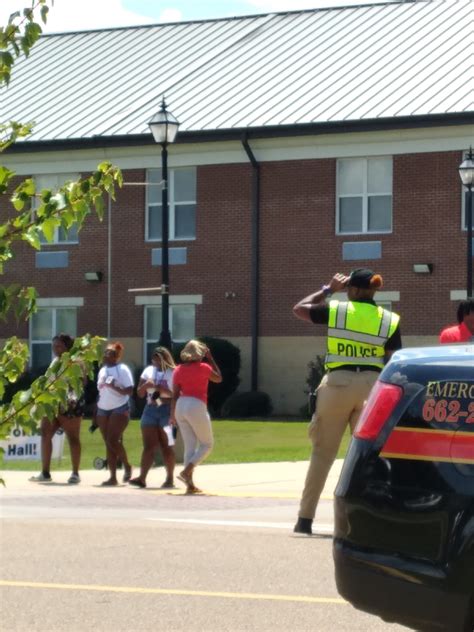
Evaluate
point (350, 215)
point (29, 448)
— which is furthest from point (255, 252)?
point (29, 448)

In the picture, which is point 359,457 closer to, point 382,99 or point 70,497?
point 70,497

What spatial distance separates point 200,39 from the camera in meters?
41.7

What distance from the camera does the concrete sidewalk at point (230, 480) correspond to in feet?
56.4

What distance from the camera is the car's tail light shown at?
20.0 ft

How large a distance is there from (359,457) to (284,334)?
93.4 ft

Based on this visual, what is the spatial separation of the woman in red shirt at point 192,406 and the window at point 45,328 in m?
20.9

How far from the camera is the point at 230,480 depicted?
1859cm

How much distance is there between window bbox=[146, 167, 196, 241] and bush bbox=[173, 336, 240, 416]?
9.45ft

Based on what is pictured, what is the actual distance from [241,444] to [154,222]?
11429 mm

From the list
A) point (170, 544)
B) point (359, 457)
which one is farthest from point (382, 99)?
point (359, 457)

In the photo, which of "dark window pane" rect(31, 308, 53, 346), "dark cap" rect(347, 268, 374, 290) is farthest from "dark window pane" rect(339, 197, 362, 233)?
"dark cap" rect(347, 268, 374, 290)

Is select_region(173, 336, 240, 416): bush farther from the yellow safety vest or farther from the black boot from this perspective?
the yellow safety vest

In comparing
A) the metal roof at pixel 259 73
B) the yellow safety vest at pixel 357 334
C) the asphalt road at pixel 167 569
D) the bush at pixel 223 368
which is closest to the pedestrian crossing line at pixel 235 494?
the asphalt road at pixel 167 569

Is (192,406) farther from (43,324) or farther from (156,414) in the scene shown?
(43,324)
